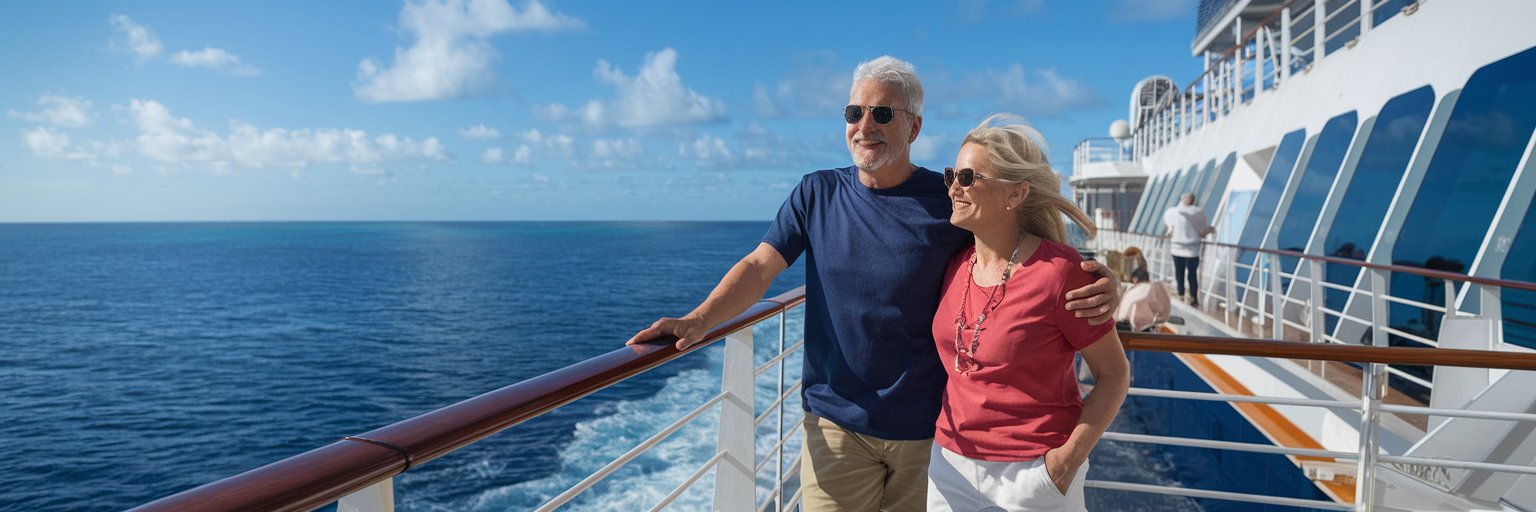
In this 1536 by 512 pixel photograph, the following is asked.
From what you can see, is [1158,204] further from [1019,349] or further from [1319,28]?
[1019,349]

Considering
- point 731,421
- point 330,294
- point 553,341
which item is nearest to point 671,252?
point 330,294

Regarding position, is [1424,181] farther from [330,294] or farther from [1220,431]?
[330,294]

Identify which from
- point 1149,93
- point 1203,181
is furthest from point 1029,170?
point 1149,93

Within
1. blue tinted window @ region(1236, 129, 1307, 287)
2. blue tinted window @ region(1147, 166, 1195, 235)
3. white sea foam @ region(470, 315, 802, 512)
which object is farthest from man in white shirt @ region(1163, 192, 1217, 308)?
blue tinted window @ region(1147, 166, 1195, 235)

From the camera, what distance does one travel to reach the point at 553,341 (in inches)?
693

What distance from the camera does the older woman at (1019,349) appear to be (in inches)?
48.7

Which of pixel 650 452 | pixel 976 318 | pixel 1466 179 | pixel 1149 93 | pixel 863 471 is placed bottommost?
pixel 650 452

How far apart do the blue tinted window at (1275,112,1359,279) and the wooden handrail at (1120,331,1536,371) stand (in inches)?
207

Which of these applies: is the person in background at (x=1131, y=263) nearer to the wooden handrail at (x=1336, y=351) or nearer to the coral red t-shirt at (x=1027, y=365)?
the wooden handrail at (x=1336, y=351)

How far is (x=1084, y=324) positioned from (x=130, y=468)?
13112mm

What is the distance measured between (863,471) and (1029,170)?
0.63m

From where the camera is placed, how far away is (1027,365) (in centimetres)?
125

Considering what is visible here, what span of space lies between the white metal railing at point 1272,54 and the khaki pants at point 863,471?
20.7 ft

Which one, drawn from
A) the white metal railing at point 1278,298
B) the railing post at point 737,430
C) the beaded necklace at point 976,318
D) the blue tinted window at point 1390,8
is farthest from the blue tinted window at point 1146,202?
the beaded necklace at point 976,318
